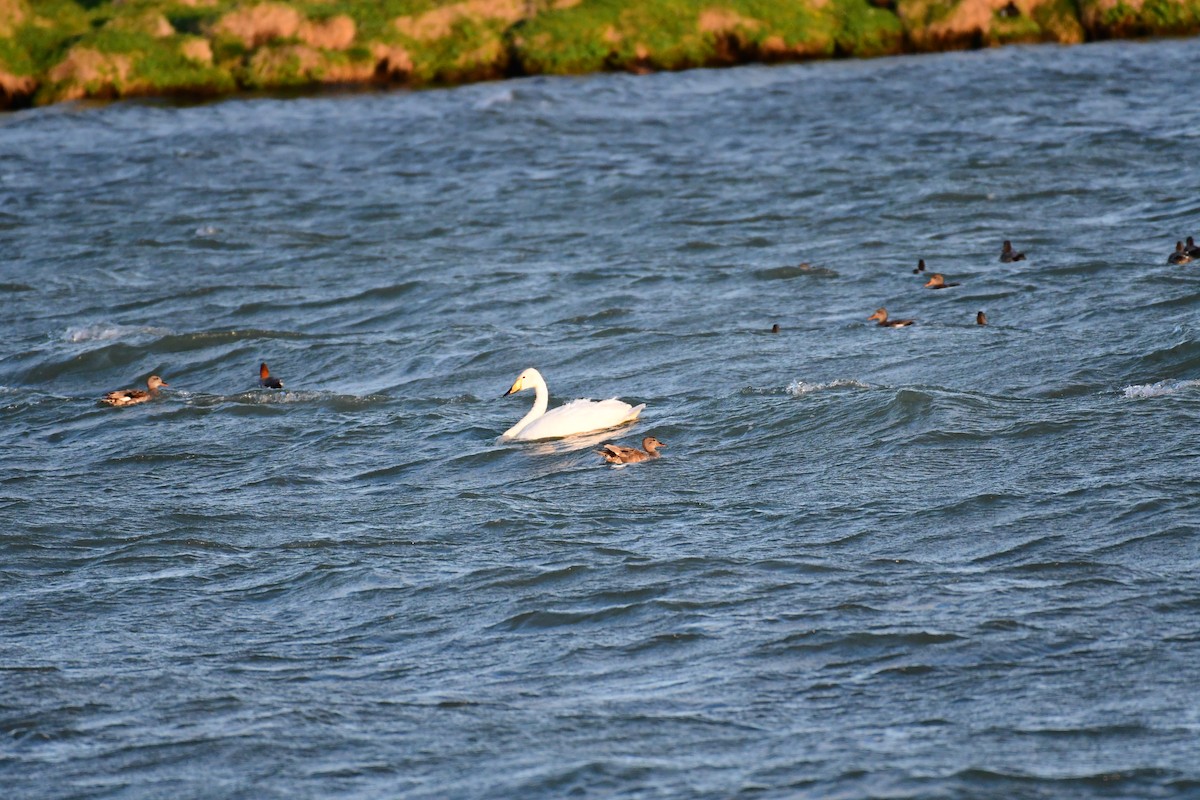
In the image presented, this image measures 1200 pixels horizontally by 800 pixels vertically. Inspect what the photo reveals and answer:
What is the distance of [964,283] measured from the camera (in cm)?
1967

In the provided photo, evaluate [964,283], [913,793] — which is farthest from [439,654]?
[964,283]

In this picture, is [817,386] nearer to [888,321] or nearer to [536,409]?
[536,409]

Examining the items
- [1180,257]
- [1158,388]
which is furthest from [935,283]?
[1158,388]

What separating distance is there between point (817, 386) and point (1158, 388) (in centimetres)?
298

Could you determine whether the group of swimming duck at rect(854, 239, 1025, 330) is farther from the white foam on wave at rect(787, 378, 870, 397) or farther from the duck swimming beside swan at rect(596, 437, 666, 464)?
the duck swimming beside swan at rect(596, 437, 666, 464)

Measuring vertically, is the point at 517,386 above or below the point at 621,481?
above

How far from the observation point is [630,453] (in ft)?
43.6

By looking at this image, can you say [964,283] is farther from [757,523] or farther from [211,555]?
[211,555]

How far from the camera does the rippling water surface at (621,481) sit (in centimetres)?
825

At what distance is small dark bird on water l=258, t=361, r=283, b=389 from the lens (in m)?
16.7

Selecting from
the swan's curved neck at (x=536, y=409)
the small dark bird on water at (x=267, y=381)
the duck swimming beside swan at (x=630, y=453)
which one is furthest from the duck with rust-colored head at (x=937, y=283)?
the small dark bird on water at (x=267, y=381)

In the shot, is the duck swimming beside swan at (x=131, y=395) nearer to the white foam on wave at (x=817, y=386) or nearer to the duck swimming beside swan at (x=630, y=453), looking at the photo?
the duck swimming beside swan at (x=630, y=453)

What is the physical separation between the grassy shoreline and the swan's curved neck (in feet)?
77.0

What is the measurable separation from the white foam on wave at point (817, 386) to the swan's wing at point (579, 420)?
4.90 feet
